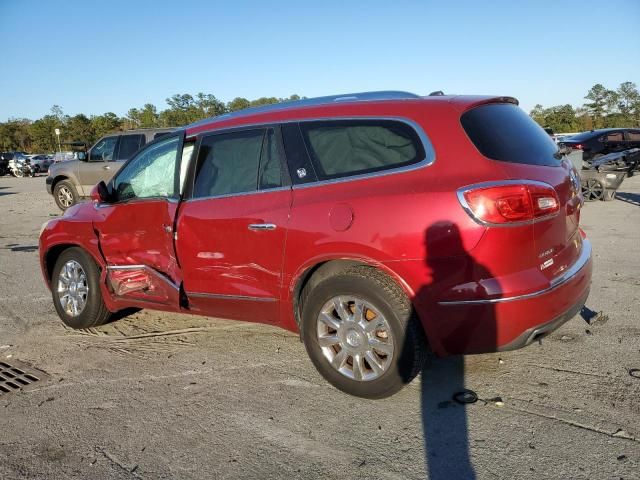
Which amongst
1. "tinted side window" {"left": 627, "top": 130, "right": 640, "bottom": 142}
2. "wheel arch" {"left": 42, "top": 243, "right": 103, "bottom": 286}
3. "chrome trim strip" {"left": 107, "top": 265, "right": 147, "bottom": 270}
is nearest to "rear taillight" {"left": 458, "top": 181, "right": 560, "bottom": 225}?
"chrome trim strip" {"left": 107, "top": 265, "right": 147, "bottom": 270}

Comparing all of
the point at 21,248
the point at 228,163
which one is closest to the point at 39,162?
the point at 21,248

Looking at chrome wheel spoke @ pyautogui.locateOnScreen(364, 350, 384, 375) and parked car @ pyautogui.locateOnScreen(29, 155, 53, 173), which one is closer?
chrome wheel spoke @ pyautogui.locateOnScreen(364, 350, 384, 375)

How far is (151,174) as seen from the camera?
472 cm

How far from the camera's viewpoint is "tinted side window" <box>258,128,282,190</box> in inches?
150

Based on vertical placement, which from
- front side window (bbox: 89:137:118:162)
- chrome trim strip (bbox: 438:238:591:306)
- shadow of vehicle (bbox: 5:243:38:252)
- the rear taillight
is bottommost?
shadow of vehicle (bbox: 5:243:38:252)

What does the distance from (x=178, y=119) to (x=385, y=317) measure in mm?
70349

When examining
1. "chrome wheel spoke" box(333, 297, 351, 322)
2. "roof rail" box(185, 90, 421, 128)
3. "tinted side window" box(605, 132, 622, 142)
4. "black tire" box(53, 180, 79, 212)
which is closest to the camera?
"chrome wheel spoke" box(333, 297, 351, 322)

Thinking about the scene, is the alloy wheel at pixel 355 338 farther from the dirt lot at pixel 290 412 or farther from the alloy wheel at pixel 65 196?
the alloy wheel at pixel 65 196

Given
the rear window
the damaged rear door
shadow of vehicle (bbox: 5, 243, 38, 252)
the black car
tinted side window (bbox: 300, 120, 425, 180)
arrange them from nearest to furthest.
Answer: the rear window
tinted side window (bbox: 300, 120, 425, 180)
the damaged rear door
shadow of vehicle (bbox: 5, 243, 38, 252)
the black car

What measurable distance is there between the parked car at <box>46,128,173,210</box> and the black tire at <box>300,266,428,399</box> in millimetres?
10074

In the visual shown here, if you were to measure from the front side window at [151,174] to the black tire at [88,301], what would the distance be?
70cm

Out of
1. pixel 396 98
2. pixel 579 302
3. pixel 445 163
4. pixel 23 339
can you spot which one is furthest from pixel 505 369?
pixel 23 339

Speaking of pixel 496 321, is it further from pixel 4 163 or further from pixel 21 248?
pixel 4 163

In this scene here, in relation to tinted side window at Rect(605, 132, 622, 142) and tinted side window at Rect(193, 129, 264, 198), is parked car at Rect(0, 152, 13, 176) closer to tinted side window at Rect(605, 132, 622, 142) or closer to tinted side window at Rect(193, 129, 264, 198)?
tinted side window at Rect(605, 132, 622, 142)
